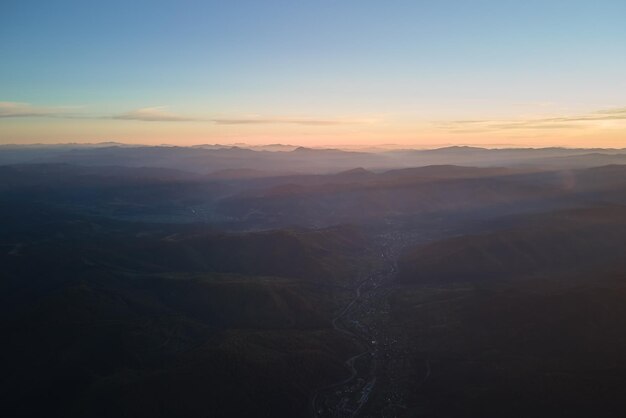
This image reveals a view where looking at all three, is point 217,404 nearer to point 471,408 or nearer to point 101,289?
point 471,408

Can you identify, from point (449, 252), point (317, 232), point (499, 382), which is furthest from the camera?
point (317, 232)

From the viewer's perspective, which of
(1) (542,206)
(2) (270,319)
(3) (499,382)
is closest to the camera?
(3) (499,382)

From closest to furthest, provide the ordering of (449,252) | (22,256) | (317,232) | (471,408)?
(471,408) < (22,256) < (449,252) < (317,232)

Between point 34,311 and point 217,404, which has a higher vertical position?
point 34,311

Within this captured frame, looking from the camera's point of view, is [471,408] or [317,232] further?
[317,232]

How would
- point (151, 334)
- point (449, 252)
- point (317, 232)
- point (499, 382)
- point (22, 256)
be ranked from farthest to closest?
point (317, 232) < point (449, 252) < point (22, 256) < point (151, 334) < point (499, 382)

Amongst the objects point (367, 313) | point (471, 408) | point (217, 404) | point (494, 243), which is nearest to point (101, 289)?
point (217, 404)

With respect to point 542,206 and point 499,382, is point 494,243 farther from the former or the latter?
point 542,206

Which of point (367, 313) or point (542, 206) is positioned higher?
point (542, 206)

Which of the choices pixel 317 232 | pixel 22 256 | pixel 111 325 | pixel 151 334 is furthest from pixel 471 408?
pixel 22 256
